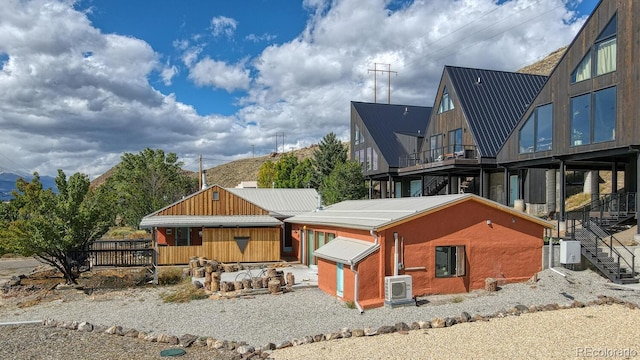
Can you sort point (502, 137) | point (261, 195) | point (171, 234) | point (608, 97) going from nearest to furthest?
point (608, 97) < point (171, 234) < point (502, 137) < point (261, 195)

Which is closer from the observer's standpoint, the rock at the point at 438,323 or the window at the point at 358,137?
the rock at the point at 438,323

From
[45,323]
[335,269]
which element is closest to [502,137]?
[335,269]

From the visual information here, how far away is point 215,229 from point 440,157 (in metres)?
14.5

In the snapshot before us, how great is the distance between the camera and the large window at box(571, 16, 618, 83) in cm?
2006

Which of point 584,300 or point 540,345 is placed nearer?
point 540,345

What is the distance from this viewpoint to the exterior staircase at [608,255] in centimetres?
1744

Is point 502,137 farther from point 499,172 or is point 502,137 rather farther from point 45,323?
point 45,323

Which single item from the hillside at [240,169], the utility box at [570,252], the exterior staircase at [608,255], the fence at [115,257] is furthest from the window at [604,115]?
the hillside at [240,169]

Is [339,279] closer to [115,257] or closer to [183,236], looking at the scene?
[183,236]

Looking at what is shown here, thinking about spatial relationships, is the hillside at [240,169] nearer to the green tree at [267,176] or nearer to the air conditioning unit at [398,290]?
the green tree at [267,176]

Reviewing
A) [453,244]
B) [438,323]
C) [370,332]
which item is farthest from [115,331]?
[453,244]

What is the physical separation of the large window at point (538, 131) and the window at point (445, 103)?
22.5 feet

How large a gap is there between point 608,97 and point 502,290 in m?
9.73

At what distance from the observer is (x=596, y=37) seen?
68.3 ft
